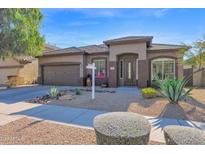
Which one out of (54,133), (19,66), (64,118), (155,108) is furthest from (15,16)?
(19,66)

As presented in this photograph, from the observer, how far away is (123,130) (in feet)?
11.5

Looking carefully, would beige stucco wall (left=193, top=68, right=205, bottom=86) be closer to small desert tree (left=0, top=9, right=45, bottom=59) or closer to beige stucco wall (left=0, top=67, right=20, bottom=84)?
small desert tree (left=0, top=9, right=45, bottom=59)

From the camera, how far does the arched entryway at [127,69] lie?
16828mm

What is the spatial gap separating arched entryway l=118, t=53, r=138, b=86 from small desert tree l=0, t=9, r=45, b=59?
8.12 m

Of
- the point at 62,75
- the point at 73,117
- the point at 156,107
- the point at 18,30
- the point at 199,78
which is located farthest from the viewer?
the point at 62,75

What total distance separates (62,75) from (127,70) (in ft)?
26.0

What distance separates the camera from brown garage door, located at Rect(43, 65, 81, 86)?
1961 cm

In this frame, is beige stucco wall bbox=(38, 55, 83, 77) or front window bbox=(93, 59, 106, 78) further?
beige stucco wall bbox=(38, 55, 83, 77)

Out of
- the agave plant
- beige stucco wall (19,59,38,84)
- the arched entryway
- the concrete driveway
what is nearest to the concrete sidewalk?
the agave plant

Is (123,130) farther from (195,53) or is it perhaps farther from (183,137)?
(195,53)

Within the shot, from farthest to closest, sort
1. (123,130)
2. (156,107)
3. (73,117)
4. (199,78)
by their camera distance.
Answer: (199,78) < (156,107) < (73,117) < (123,130)

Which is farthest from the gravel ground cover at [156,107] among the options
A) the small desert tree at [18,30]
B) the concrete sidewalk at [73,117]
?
the small desert tree at [18,30]

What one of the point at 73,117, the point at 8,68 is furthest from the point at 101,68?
Answer: the point at 8,68
